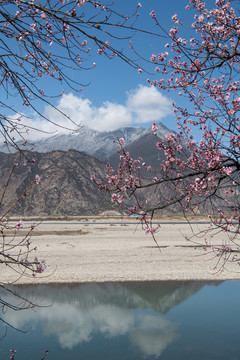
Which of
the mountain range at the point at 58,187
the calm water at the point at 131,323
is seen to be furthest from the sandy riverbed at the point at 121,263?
the mountain range at the point at 58,187

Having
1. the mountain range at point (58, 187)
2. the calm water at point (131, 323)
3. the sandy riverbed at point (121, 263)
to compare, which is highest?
the mountain range at point (58, 187)

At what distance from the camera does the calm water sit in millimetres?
13516

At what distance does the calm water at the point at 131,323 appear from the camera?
13.5 m

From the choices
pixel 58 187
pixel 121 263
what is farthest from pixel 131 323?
pixel 58 187

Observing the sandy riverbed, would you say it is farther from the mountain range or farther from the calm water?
the mountain range

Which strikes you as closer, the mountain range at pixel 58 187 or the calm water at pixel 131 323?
the calm water at pixel 131 323

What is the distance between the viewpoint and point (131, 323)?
16609 mm

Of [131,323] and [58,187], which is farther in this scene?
[58,187]

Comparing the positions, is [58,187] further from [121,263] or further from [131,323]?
[131,323]

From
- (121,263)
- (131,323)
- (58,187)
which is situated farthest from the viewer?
(58,187)

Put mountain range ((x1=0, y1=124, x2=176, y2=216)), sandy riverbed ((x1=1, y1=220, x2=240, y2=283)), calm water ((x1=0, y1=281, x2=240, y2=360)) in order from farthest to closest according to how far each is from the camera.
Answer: mountain range ((x1=0, y1=124, x2=176, y2=216)), sandy riverbed ((x1=1, y1=220, x2=240, y2=283)), calm water ((x1=0, y1=281, x2=240, y2=360))

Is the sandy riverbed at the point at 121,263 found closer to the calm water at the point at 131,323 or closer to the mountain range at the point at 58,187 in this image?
the calm water at the point at 131,323

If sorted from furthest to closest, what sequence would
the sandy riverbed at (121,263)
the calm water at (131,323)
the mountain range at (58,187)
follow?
the mountain range at (58,187) → the sandy riverbed at (121,263) → the calm water at (131,323)

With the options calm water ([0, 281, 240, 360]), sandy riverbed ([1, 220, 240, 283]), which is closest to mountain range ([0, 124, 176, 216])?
sandy riverbed ([1, 220, 240, 283])
